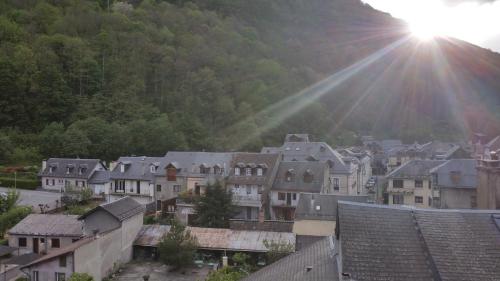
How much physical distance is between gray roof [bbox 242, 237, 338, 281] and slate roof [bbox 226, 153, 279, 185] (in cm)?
2912

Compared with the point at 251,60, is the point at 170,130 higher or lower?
lower

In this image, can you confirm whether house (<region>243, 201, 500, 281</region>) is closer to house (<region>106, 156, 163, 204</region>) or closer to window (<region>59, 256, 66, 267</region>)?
window (<region>59, 256, 66, 267</region>)

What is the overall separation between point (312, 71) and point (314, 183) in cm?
9206

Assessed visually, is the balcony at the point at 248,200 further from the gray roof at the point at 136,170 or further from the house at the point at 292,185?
the gray roof at the point at 136,170

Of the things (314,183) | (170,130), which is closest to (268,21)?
(170,130)

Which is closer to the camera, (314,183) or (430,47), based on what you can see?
(314,183)

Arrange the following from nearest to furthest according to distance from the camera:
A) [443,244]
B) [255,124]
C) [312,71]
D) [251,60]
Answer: [443,244] → [255,124] → [251,60] → [312,71]

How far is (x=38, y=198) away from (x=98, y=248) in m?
22.8

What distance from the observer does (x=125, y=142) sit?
206ft

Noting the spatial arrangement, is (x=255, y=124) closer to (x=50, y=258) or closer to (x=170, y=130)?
(x=170, y=130)

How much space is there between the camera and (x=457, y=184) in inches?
1276

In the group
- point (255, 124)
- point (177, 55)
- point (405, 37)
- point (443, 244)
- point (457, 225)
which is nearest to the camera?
point (443, 244)

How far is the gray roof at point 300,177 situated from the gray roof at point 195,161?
5403 mm

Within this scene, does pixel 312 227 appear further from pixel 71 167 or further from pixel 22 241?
pixel 71 167
